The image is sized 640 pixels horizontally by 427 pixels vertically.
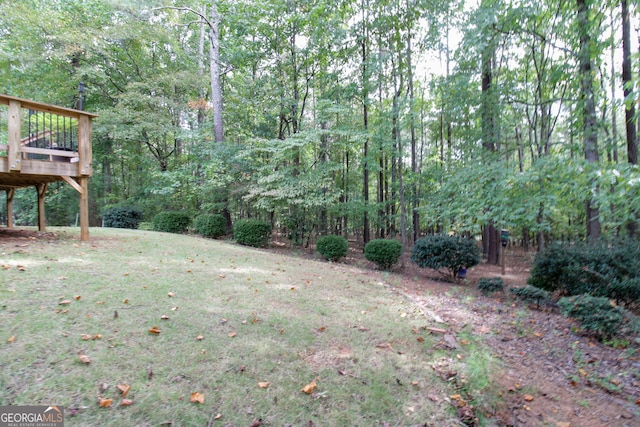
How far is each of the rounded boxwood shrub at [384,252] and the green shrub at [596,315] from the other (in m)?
4.59

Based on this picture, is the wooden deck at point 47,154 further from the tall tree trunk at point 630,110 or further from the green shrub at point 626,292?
the tall tree trunk at point 630,110

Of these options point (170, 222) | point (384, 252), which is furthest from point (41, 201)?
point (384, 252)

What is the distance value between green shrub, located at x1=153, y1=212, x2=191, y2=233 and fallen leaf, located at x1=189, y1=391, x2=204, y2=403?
10.6m

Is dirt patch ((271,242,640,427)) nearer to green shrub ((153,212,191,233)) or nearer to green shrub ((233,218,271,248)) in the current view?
green shrub ((233,218,271,248))

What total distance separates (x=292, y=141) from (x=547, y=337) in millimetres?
7823

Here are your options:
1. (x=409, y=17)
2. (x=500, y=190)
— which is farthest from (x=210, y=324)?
(x=409, y=17)

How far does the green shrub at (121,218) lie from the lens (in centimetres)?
1227

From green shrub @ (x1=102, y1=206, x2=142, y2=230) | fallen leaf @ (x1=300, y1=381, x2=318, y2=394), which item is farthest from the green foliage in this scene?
green shrub @ (x1=102, y1=206, x2=142, y2=230)

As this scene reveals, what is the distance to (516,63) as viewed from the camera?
31.0 ft

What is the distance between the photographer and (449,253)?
7.70m

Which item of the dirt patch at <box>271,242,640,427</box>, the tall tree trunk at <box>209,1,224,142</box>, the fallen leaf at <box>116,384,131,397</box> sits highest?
the tall tree trunk at <box>209,1,224,142</box>

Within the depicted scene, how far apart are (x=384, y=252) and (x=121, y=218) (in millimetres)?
10495

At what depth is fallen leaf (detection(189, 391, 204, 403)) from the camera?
1.96m

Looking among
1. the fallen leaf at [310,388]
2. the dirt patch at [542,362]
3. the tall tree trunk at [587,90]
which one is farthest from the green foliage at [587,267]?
the fallen leaf at [310,388]
